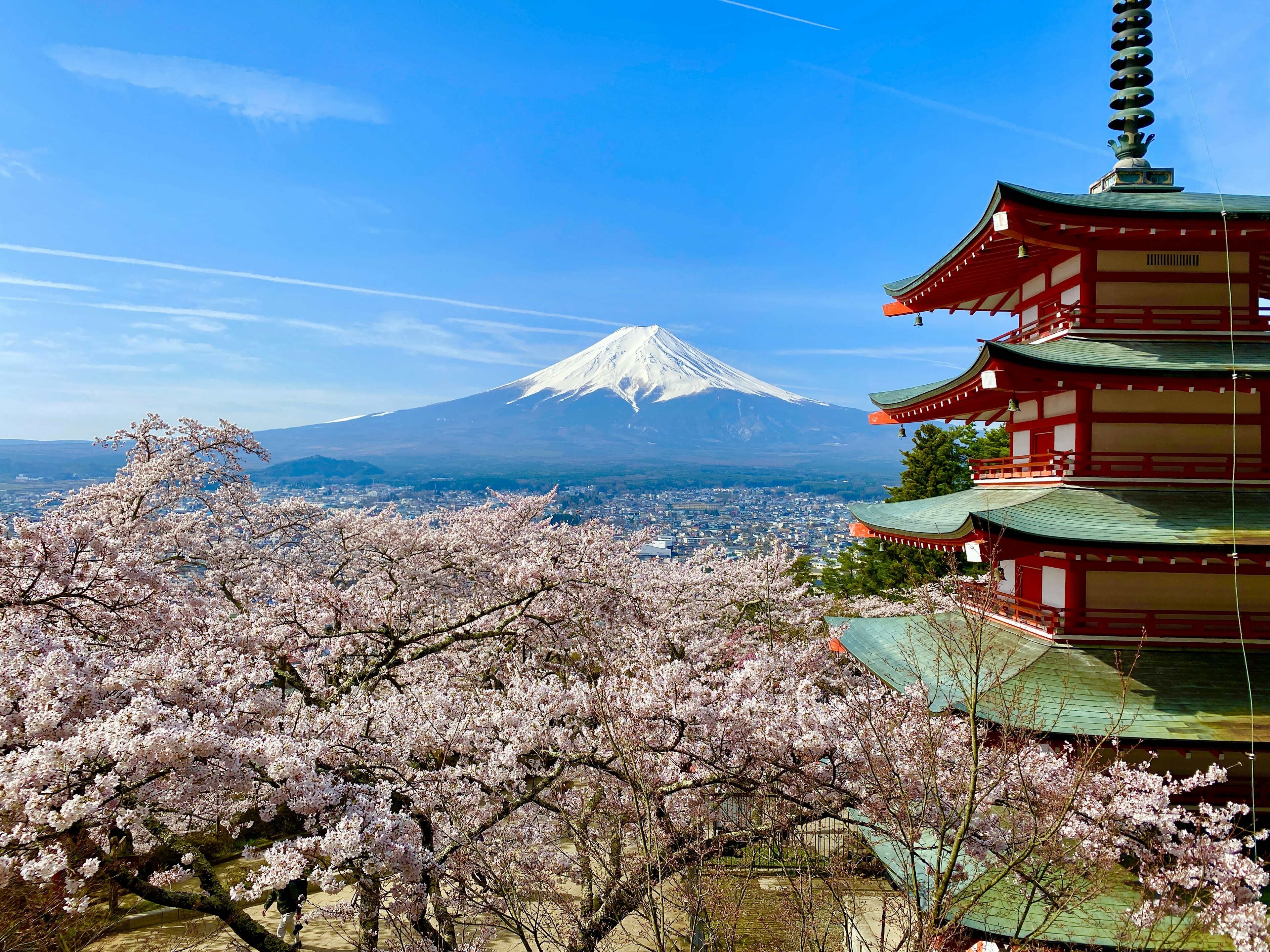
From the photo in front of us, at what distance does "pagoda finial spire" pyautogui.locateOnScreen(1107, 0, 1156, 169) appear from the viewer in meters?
8.07

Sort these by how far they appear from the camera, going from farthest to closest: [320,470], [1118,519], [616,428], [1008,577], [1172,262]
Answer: [616,428] → [320,470] → [1008,577] → [1172,262] → [1118,519]

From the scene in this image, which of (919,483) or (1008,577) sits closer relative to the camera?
(1008,577)

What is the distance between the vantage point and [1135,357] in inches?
279

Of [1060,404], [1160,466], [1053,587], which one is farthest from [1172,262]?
[1053,587]

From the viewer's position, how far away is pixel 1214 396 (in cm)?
725

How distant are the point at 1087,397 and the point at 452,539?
1091cm

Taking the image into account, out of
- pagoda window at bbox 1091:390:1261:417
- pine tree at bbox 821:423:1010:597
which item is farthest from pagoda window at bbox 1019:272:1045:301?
pine tree at bbox 821:423:1010:597

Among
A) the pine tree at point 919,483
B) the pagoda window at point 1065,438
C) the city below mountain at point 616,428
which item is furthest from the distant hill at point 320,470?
the pagoda window at point 1065,438

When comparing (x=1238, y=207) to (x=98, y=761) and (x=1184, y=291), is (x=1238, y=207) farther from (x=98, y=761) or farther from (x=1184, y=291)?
(x=98, y=761)

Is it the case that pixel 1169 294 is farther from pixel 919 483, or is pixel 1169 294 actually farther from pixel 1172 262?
pixel 919 483

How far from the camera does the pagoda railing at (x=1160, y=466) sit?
7.16 metres

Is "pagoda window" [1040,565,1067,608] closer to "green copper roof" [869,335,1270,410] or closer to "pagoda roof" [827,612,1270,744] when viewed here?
"pagoda roof" [827,612,1270,744]

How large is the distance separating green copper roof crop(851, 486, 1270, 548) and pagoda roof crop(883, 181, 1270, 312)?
2989 millimetres

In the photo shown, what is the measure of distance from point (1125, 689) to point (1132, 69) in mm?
7737
